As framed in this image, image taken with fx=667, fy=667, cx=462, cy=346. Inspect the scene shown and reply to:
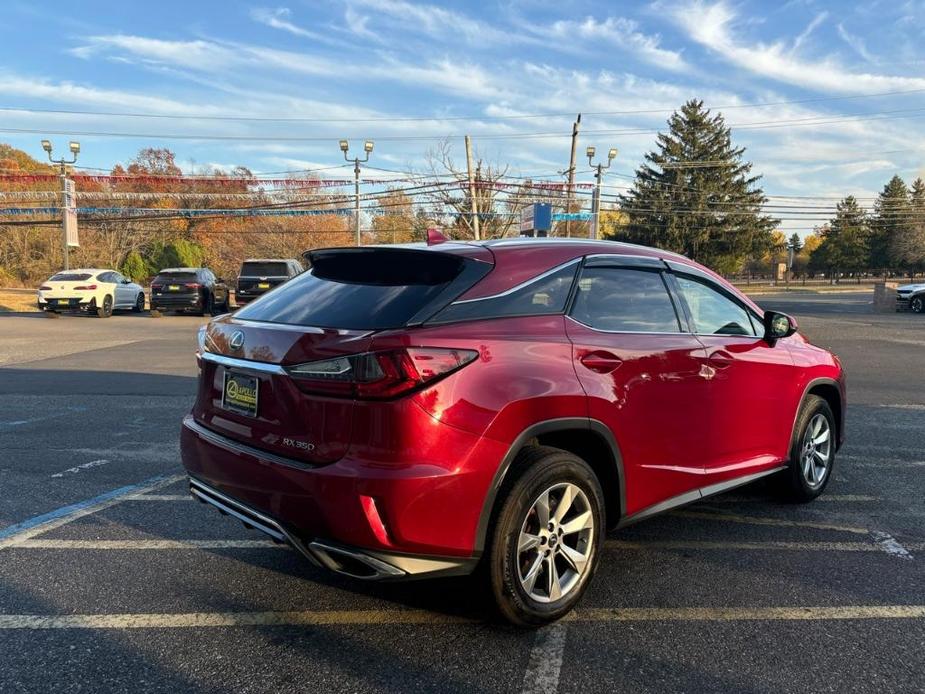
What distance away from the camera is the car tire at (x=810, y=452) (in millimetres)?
4441

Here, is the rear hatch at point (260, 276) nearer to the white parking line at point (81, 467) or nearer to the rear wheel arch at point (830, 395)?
the white parking line at point (81, 467)

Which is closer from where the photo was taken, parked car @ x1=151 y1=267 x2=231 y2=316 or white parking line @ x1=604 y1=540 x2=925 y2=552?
white parking line @ x1=604 y1=540 x2=925 y2=552

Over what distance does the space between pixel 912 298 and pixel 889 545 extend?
25.3 metres

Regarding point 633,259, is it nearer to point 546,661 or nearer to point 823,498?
point 546,661

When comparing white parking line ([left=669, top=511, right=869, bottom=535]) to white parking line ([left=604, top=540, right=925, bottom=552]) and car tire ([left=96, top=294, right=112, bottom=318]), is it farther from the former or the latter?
car tire ([left=96, top=294, right=112, bottom=318])

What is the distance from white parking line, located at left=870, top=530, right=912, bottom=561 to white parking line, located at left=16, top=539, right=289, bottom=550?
11.4 ft

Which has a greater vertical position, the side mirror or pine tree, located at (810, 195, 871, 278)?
pine tree, located at (810, 195, 871, 278)

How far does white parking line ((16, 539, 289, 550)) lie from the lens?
3779 mm

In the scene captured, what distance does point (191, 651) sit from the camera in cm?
274

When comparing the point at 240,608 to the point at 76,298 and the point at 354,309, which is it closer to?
the point at 354,309

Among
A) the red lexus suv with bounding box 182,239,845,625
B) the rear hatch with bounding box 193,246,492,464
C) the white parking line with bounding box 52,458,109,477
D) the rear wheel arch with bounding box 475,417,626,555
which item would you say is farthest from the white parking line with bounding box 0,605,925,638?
the white parking line with bounding box 52,458,109,477

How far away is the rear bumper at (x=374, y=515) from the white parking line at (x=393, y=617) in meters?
0.49

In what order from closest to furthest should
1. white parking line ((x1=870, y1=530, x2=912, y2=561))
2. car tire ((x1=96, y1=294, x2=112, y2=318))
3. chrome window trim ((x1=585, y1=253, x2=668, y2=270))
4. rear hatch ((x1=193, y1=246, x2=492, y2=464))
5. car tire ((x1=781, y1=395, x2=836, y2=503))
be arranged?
rear hatch ((x1=193, y1=246, x2=492, y2=464)) → chrome window trim ((x1=585, y1=253, x2=668, y2=270)) → white parking line ((x1=870, y1=530, x2=912, y2=561)) → car tire ((x1=781, y1=395, x2=836, y2=503)) → car tire ((x1=96, y1=294, x2=112, y2=318))

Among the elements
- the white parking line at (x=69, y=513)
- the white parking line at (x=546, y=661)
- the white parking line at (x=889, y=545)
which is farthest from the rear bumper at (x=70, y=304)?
the white parking line at (x=889, y=545)
